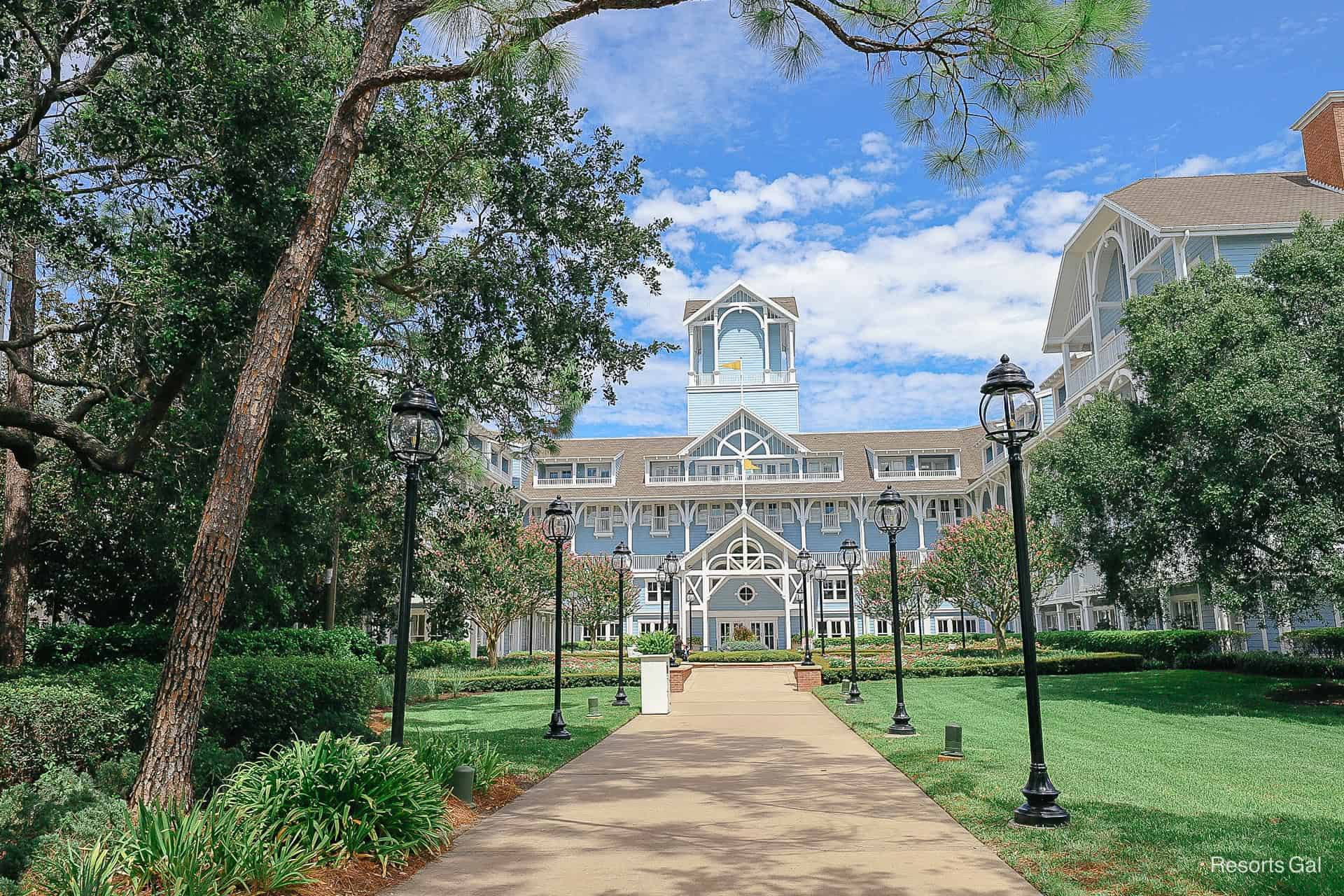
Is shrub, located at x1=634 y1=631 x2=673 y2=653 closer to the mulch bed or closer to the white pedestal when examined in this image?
the white pedestal

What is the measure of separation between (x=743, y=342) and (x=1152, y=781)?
138 feet

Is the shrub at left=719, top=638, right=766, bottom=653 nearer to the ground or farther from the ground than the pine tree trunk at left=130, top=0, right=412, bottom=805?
nearer to the ground

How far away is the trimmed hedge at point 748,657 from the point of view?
1404 inches

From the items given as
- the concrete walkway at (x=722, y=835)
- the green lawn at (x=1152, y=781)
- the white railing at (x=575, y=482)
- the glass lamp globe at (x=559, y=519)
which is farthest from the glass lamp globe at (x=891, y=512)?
the white railing at (x=575, y=482)

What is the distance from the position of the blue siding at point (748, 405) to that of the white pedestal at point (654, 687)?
31942 mm

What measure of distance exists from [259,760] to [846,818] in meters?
6.04

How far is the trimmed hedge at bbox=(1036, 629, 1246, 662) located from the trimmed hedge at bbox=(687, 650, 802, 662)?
1135cm

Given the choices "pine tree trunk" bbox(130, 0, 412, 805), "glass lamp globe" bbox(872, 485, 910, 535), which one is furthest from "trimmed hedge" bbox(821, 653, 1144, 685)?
"pine tree trunk" bbox(130, 0, 412, 805)

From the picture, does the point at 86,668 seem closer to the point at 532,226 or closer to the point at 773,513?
the point at 532,226

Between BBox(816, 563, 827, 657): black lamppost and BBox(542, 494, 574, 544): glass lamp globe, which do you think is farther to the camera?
BBox(816, 563, 827, 657): black lamppost

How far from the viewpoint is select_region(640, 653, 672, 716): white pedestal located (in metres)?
17.8

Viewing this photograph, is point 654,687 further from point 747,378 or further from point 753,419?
point 747,378

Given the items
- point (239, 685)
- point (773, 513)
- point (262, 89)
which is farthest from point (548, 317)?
point (773, 513)

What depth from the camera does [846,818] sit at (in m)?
7.67
